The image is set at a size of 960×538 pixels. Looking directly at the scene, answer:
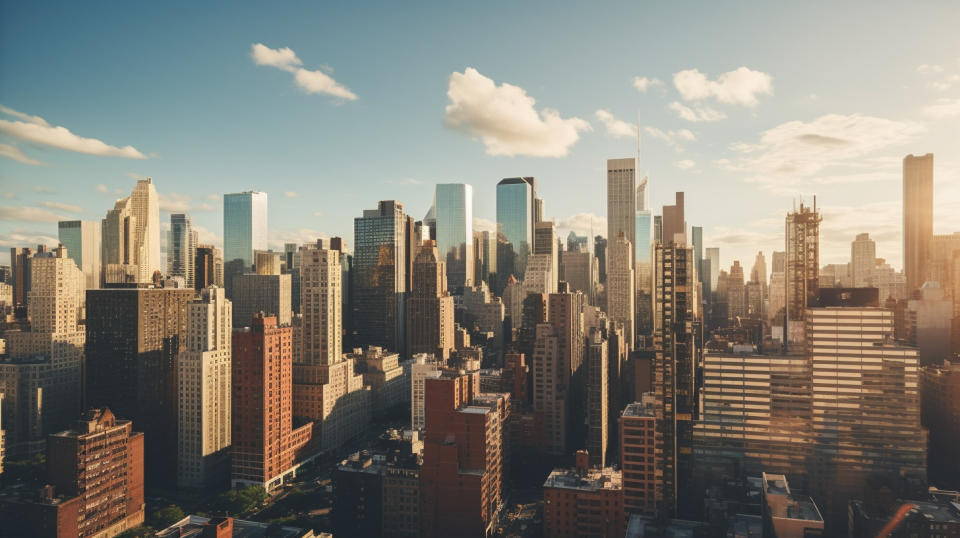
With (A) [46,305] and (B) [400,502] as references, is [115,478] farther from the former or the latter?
(A) [46,305]

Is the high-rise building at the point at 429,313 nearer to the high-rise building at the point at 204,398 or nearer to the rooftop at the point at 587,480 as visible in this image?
the high-rise building at the point at 204,398

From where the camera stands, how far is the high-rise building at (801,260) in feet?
40.4

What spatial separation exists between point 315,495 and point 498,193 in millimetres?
28245

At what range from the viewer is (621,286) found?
2828 centimetres

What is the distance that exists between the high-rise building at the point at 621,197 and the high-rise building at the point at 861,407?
78.6ft

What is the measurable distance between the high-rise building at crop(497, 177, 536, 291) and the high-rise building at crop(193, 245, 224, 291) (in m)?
18.0

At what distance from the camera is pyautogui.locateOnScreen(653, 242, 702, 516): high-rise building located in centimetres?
1072

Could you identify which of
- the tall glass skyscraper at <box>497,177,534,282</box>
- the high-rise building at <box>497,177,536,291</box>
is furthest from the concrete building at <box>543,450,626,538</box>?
the tall glass skyscraper at <box>497,177,534,282</box>

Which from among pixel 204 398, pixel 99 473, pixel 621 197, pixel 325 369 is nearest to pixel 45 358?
pixel 204 398

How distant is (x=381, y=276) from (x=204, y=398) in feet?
49.6

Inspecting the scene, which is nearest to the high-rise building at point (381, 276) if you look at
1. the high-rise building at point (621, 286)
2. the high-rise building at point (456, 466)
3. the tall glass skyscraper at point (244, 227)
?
the tall glass skyscraper at point (244, 227)

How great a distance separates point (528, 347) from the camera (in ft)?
61.6

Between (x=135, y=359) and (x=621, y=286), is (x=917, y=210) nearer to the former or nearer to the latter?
(x=135, y=359)

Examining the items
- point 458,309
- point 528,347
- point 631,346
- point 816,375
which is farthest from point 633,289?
point 816,375
